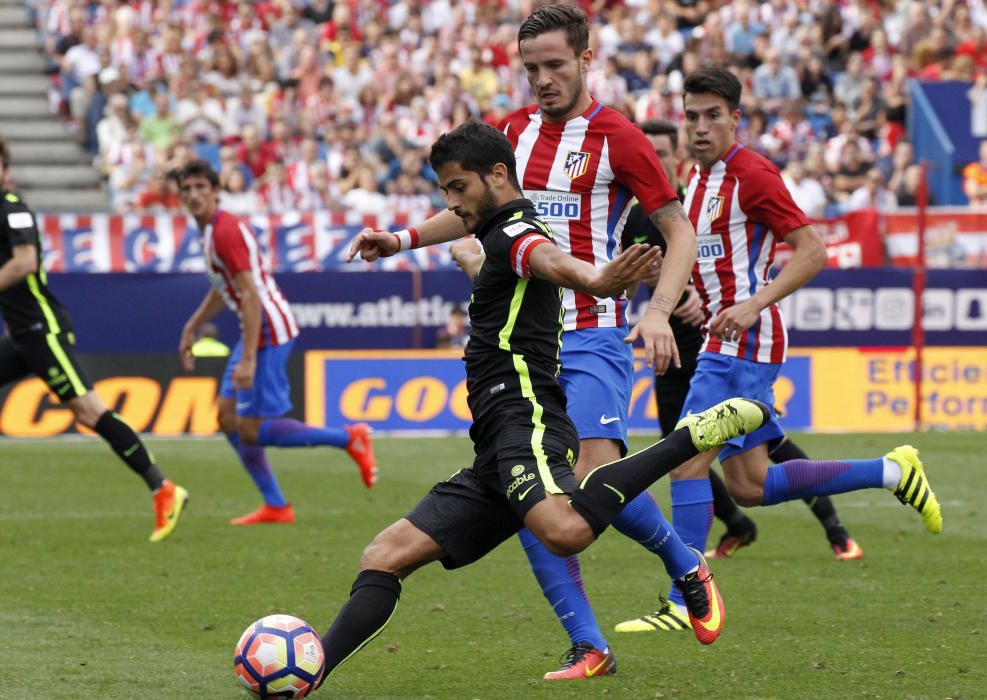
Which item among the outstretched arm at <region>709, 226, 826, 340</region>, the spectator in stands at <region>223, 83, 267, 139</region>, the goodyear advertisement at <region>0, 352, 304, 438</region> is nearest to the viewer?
the outstretched arm at <region>709, 226, 826, 340</region>

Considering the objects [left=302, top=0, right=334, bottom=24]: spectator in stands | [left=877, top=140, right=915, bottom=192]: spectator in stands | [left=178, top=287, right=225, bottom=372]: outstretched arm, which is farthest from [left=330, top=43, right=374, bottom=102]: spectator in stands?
[left=178, top=287, right=225, bottom=372]: outstretched arm

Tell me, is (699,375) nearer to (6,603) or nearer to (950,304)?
(6,603)

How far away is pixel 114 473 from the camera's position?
13.3 metres

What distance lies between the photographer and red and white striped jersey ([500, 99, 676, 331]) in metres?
6.07

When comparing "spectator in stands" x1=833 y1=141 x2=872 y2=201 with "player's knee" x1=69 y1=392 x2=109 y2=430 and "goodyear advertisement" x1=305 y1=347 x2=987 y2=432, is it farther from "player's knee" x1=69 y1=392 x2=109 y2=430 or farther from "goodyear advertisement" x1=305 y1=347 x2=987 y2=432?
"player's knee" x1=69 y1=392 x2=109 y2=430

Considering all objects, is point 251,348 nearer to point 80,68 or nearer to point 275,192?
point 275,192

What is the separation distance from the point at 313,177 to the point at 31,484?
8.16m

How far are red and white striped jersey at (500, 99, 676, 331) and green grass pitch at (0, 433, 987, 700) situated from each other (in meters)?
1.35

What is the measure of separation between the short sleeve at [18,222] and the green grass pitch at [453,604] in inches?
69.5

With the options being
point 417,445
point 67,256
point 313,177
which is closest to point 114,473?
point 417,445

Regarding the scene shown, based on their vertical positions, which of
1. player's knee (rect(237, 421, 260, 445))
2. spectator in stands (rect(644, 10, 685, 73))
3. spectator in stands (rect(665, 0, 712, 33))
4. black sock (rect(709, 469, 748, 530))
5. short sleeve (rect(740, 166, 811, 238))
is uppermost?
spectator in stands (rect(665, 0, 712, 33))

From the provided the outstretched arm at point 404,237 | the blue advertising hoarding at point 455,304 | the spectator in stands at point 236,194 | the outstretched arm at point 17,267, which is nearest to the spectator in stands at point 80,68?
the spectator in stands at point 236,194

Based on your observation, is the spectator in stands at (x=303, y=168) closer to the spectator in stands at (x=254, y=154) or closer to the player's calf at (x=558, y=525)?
the spectator in stands at (x=254, y=154)

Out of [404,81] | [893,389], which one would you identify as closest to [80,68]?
[404,81]
